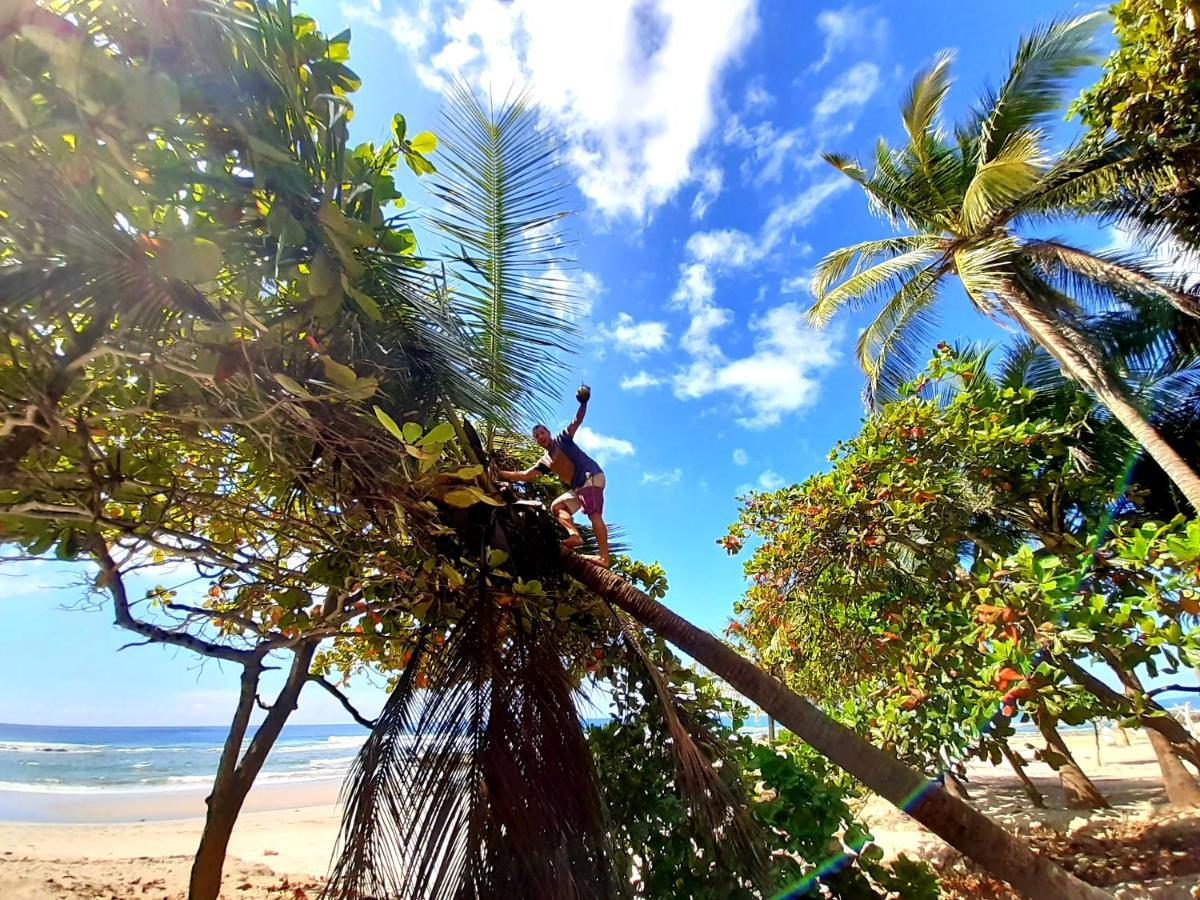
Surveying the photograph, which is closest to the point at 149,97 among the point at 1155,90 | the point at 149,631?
the point at 149,631

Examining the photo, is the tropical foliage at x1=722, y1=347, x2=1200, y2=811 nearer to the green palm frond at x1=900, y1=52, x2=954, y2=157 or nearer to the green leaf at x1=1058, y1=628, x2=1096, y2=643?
the green leaf at x1=1058, y1=628, x2=1096, y2=643

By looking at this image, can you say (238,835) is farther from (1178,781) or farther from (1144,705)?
(1178,781)

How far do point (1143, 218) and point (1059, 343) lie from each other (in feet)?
7.70

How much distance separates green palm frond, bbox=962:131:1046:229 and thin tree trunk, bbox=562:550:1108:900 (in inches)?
303

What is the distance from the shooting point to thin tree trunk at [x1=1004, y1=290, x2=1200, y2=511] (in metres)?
5.94

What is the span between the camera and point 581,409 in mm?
4176

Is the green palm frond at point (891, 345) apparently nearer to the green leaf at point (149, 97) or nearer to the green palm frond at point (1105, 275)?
the green palm frond at point (1105, 275)

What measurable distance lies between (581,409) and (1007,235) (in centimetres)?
795

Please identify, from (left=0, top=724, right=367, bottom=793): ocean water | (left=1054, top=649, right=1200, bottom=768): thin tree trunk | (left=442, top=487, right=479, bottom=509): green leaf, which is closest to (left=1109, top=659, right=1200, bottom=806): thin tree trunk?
(left=1054, top=649, right=1200, bottom=768): thin tree trunk

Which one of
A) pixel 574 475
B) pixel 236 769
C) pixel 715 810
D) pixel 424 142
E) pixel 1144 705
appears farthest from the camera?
pixel 236 769

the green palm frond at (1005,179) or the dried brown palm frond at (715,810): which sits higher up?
the green palm frond at (1005,179)

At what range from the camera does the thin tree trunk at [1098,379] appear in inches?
234

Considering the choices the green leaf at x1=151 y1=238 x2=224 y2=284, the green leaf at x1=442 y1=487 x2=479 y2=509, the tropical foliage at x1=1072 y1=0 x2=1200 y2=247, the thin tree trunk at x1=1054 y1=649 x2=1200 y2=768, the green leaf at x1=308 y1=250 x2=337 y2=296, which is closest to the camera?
the green leaf at x1=151 y1=238 x2=224 y2=284

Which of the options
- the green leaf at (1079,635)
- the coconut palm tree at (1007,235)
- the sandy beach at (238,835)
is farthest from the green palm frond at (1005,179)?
the sandy beach at (238,835)
